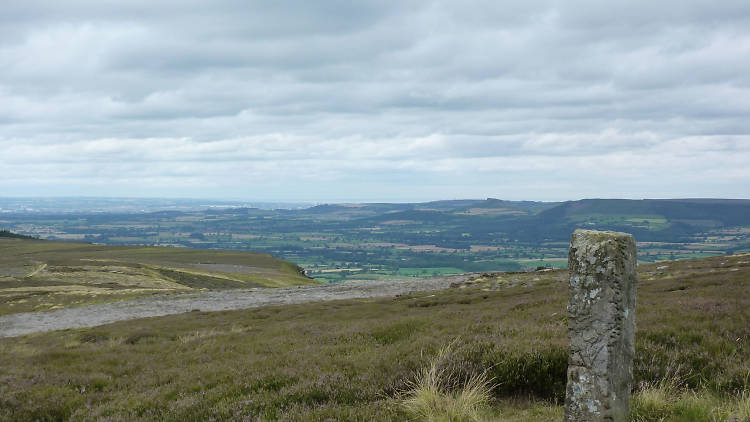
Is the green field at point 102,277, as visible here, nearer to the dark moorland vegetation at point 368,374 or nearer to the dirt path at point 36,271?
the dirt path at point 36,271

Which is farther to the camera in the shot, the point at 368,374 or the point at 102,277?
the point at 102,277

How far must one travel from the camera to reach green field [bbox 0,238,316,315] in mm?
60812

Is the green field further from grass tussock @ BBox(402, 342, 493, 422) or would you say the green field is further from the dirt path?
grass tussock @ BBox(402, 342, 493, 422)

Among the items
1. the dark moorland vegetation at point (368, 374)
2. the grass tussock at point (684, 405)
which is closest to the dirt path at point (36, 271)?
the dark moorland vegetation at point (368, 374)

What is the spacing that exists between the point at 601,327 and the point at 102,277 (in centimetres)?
9251

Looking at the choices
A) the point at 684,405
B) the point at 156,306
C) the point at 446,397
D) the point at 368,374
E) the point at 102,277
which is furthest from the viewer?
the point at 102,277

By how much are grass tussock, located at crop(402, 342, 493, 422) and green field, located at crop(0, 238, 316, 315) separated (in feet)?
197

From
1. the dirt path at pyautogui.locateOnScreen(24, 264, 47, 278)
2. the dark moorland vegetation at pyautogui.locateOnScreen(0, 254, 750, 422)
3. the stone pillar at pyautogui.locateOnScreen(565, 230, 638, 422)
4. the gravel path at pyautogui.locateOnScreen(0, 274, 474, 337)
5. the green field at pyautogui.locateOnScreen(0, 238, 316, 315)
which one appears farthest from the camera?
the dirt path at pyautogui.locateOnScreen(24, 264, 47, 278)

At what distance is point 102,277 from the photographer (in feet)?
270

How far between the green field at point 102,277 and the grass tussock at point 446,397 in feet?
197

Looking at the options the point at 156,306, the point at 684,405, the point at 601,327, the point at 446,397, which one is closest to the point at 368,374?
the point at 446,397

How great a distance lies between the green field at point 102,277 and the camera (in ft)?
200

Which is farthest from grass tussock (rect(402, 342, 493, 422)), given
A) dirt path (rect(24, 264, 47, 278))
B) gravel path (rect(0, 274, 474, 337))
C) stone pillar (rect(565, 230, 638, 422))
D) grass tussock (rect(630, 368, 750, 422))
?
→ dirt path (rect(24, 264, 47, 278))

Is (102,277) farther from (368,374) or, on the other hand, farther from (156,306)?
(368,374)
